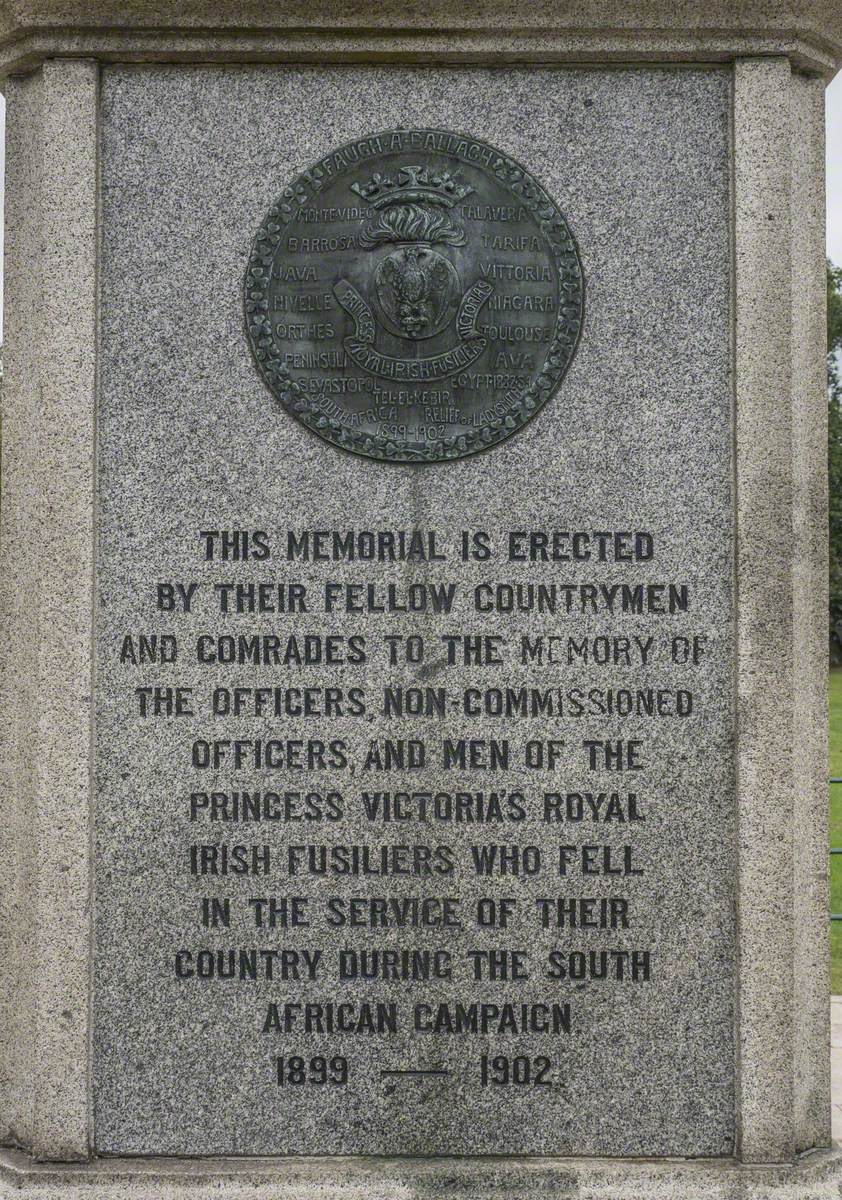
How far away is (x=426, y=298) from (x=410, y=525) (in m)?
0.76

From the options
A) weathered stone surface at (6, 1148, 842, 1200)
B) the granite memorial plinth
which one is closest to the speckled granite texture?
the granite memorial plinth

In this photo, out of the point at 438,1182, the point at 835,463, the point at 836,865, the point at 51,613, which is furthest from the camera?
the point at 835,463

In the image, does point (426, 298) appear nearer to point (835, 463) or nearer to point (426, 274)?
point (426, 274)

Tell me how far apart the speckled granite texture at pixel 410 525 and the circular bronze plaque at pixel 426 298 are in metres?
0.08

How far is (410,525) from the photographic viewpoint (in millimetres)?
4184

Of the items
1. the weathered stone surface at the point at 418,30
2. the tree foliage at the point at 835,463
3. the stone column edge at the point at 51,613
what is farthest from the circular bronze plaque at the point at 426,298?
the tree foliage at the point at 835,463

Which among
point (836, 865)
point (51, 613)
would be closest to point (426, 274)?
point (51, 613)

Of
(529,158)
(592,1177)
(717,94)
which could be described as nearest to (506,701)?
(592,1177)

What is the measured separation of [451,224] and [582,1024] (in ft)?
8.86

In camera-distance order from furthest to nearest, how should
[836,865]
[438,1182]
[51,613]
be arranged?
[836,865], [51,613], [438,1182]

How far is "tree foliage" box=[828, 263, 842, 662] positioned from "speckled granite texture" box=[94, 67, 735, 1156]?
31.1 meters

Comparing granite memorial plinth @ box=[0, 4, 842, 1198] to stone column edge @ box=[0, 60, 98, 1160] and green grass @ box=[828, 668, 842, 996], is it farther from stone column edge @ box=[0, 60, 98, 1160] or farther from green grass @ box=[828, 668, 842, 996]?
green grass @ box=[828, 668, 842, 996]

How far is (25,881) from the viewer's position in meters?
4.14

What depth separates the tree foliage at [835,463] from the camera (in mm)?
37594
